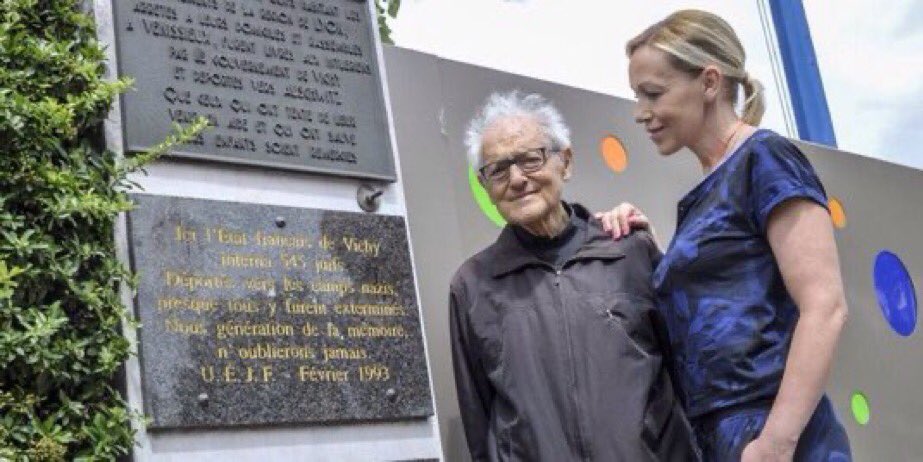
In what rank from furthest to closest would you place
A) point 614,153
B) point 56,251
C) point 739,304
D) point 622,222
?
point 614,153 < point 622,222 < point 56,251 < point 739,304

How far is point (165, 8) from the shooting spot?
13.9 feet

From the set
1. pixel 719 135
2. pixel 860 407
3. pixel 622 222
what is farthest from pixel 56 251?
pixel 860 407

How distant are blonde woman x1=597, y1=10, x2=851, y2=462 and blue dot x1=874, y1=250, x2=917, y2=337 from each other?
428 centimetres

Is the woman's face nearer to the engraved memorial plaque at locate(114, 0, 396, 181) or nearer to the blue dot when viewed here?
the engraved memorial plaque at locate(114, 0, 396, 181)

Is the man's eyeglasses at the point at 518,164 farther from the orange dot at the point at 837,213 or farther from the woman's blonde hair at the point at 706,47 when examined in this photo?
the orange dot at the point at 837,213

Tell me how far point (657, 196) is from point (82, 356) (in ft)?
10.3

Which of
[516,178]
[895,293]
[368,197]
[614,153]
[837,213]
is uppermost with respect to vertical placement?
[614,153]

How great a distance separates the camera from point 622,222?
3959 millimetres

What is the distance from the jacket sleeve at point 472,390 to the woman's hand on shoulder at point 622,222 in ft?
1.53

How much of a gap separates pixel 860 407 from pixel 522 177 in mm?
3488

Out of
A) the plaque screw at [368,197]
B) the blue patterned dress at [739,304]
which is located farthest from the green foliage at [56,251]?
the blue patterned dress at [739,304]

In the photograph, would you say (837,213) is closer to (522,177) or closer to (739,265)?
(522,177)

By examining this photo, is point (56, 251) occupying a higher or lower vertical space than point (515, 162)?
lower

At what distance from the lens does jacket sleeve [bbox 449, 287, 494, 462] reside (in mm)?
3832
